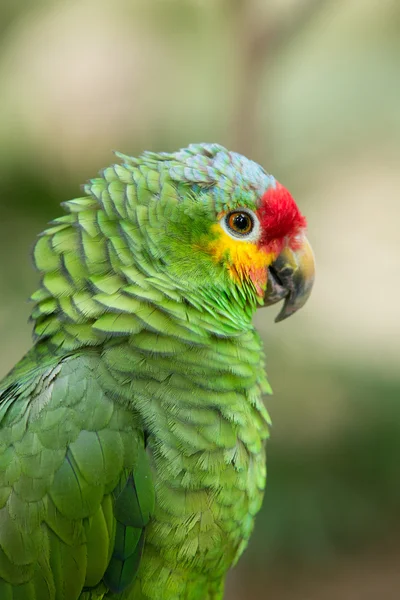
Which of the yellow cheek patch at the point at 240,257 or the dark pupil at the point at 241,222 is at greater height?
the dark pupil at the point at 241,222

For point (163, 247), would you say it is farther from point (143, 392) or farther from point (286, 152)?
point (286, 152)

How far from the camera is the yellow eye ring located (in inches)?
56.4

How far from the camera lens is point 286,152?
117 inches

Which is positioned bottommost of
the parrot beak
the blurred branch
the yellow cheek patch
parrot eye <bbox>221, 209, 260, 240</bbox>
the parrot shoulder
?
the parrot shoulder

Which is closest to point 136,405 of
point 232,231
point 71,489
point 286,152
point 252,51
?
point 71,489

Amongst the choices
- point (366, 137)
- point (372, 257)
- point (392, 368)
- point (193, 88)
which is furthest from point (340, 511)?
point (193, 88)

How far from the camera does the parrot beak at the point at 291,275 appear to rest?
1536 mm

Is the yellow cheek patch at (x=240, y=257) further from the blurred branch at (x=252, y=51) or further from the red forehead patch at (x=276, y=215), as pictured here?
the blurred branch at (x=252, y=51)

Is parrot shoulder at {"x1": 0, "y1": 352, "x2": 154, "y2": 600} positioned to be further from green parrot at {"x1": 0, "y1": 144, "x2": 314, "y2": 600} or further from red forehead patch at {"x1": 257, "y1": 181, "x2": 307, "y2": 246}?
red forehead patch at {"x1": 257, "y1": 181, "x2": 307, "y2": 246}

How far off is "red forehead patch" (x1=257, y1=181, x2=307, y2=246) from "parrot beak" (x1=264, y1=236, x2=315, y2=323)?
5 cm

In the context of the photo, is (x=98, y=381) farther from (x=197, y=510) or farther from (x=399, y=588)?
(x=399, y=588)

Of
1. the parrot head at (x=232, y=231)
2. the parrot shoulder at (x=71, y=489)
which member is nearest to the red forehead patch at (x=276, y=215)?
the parrot head at (x=232, y=231)

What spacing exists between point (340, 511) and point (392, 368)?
81 centimetres

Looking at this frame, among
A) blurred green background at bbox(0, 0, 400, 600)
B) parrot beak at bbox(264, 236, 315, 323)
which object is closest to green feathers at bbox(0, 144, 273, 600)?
parrot beak at bbox(264, 236, 315, 323)
